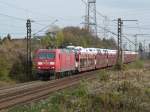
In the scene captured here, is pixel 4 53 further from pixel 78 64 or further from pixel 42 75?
pixel 78 64

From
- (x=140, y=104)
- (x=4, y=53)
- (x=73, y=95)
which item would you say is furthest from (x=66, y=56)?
(x=140, y=104)

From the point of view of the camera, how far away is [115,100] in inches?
848

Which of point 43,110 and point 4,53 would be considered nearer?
point 43,110

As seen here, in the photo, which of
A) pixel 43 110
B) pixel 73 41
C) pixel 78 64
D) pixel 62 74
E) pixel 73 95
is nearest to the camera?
pixel 43 110

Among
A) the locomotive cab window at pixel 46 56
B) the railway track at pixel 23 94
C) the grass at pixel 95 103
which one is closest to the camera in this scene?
the grass at pixel 95 103

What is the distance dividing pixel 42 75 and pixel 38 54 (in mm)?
2148

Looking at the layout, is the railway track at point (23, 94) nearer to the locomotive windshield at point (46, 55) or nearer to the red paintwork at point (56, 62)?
the red paintwork at point (56, 62)

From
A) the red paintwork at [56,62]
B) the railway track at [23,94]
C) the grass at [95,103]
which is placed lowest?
the railway track at [23,94]

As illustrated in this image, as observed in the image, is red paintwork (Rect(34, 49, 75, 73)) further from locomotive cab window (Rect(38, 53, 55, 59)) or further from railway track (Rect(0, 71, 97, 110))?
railway track (Rect(0, 71, 97, 110))

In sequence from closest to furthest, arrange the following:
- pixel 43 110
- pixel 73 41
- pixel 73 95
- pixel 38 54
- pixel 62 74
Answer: pixel 43 110, pixel 73 95, pixel 38 54, pixel 62 74, pixel 73 41

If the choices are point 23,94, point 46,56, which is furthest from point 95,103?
point 46,56

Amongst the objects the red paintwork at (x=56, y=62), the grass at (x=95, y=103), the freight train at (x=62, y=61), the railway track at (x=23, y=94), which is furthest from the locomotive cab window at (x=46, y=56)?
the grass at (x=95, y=103)

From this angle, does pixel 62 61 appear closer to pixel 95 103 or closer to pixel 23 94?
pixel 23 94

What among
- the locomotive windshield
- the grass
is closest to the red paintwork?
the locomotive windshield
